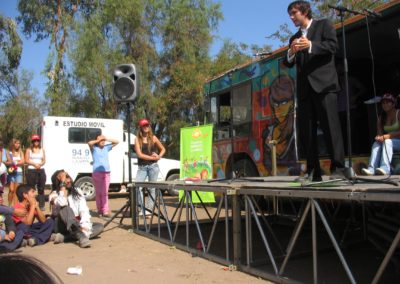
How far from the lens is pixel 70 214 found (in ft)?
20.9

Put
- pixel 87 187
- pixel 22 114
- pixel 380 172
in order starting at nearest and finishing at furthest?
1. pixel 380 172
2. pixel 87 187
3. pixel 22 114

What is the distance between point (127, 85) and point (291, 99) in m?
2.97

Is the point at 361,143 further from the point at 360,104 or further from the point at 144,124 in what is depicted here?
the point at 144,124

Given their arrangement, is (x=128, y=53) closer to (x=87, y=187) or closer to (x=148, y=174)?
(x=87, y=187)

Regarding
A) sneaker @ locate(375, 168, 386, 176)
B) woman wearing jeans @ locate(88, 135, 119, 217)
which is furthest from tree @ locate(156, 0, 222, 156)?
sneaker @ locate(375, 168, 386, 176)

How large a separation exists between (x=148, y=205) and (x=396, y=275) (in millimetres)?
4599

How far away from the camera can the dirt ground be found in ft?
15.0

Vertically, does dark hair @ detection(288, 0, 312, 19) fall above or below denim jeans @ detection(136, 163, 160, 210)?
above

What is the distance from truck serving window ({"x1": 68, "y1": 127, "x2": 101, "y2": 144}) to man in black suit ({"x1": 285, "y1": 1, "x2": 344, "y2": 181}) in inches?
427

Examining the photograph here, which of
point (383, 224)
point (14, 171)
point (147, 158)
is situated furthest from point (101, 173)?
point (383, 224)

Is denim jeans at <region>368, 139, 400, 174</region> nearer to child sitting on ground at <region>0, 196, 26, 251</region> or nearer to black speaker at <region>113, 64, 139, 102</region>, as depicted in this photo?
black speaker at <region>113, 64, 139, 102</region>

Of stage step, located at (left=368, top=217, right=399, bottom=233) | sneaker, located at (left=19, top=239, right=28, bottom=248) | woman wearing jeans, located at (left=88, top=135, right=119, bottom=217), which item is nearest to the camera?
stage step, located at (left=368, top=217, right=399, bottom=233)

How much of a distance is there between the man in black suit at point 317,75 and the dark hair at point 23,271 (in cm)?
336

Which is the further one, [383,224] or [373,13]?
[373,13]
